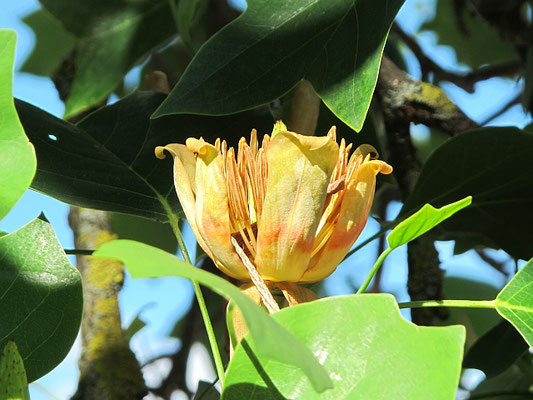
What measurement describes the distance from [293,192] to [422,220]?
106 millimetres

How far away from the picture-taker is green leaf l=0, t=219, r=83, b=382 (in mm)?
648

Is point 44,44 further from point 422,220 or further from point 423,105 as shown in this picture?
point 422,220

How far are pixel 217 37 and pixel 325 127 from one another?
274 mm

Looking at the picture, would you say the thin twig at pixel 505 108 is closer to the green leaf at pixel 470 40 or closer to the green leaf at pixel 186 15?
the green leaf at pixel 470 40

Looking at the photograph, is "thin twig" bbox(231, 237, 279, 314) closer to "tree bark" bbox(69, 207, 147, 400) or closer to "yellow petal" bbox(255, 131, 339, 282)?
"yellow petal" bbox(255, 131, 339, 282)

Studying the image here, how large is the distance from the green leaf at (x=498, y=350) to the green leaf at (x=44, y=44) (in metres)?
1.22

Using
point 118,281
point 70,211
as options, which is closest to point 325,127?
point 118,281

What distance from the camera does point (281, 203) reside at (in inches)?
22.8

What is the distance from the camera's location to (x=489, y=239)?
3.34 feet

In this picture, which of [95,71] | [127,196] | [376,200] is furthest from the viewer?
[376,200]

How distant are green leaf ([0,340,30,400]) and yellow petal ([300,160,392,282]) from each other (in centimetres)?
24

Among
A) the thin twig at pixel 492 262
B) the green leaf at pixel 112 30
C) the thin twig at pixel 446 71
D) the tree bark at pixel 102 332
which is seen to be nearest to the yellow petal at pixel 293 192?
the tree bark at pixel 102 332

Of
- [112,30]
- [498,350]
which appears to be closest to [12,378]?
[498,350]

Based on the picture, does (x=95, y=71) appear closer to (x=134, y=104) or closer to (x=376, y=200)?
(x=134, y=104)
